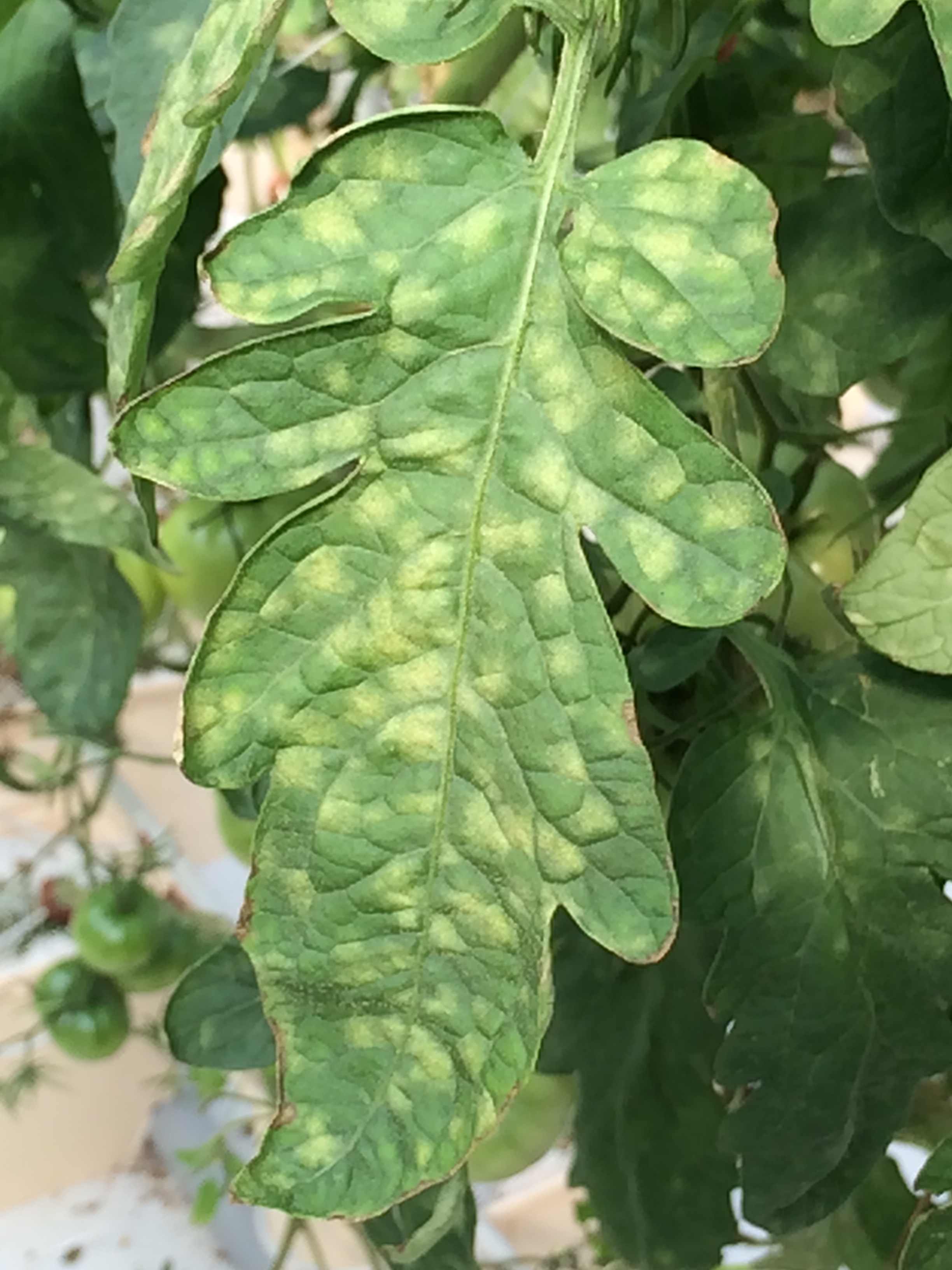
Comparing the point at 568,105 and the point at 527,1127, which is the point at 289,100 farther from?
the point at 527,1127

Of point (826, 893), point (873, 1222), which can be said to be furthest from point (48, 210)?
point (873, 1222)

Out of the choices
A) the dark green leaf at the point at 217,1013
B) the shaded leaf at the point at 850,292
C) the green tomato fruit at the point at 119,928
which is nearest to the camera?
the shaded leaf at the point at 850,292

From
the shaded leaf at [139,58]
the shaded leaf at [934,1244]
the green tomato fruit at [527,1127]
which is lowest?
the green tomato fruit at [527,1127]

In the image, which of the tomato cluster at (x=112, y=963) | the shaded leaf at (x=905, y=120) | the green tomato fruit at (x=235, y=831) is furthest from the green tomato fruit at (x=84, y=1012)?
the shaded leaf at (x=905, y=120)

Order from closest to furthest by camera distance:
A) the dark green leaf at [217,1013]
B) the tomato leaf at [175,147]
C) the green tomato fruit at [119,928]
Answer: the tomato leaf at [175,147] → the dark green leaf at [217,1013] → the green tomato fruit at [119,928]

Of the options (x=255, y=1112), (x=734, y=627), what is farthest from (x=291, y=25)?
(x=255, y=1112)

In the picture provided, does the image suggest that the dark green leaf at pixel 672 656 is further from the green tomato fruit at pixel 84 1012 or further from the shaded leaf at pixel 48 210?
the green tomato fruit at pixel 84 1012

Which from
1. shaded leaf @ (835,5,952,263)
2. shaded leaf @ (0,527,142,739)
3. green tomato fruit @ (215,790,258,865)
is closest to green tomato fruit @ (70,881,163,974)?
green tomato fruit @ (215,790,258,865)

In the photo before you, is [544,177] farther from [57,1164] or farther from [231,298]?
[57,1164]
